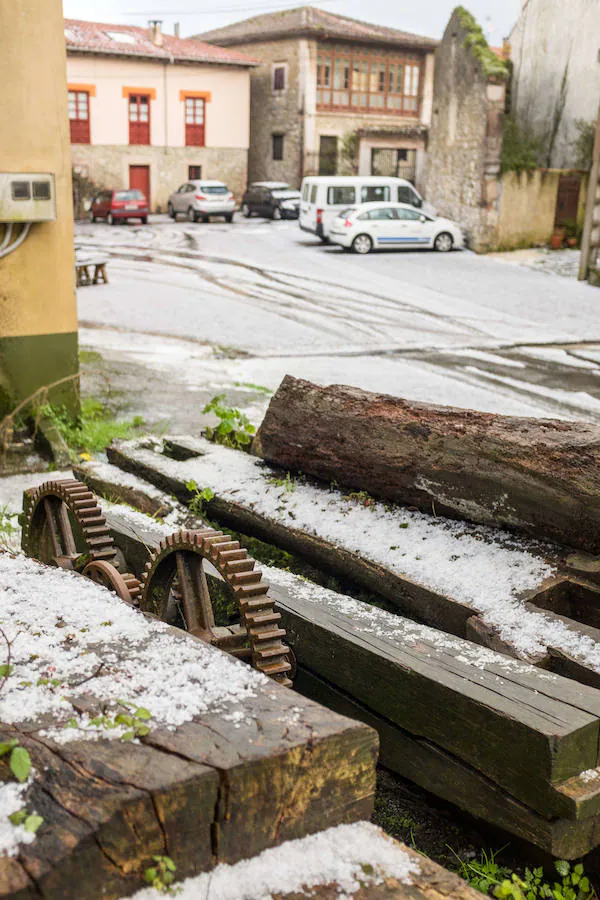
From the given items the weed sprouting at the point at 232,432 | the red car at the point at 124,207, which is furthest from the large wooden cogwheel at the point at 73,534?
the red car at the point at 124,207

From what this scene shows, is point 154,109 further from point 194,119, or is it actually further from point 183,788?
point 183,788

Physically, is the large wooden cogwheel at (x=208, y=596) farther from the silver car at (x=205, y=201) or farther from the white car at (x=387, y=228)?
the silver car at (x=205, y=201)

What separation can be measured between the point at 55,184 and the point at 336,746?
20.2 ft

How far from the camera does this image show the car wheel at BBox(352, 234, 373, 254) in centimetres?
2405

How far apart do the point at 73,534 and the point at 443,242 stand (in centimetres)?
2178

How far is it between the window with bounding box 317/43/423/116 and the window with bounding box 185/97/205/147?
4988 mm

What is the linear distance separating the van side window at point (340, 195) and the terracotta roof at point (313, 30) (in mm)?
15624

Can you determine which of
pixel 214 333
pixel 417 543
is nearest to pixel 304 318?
pixel 214 333

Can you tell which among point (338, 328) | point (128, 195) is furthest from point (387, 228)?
point (128, 195)

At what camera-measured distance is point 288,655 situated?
3.50 meters

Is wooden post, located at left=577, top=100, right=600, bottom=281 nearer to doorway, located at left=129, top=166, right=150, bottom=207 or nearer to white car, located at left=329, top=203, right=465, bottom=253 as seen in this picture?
white car, located at left=329, top=203, right=465, bottom=253

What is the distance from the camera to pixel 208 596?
336 cm

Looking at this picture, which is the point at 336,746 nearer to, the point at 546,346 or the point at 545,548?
the point at 545,548

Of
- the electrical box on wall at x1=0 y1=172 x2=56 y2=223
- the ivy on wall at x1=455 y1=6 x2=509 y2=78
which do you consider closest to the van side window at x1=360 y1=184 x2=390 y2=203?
the ivy on wall at x1=455 y1=6 x2=509 y2=78
